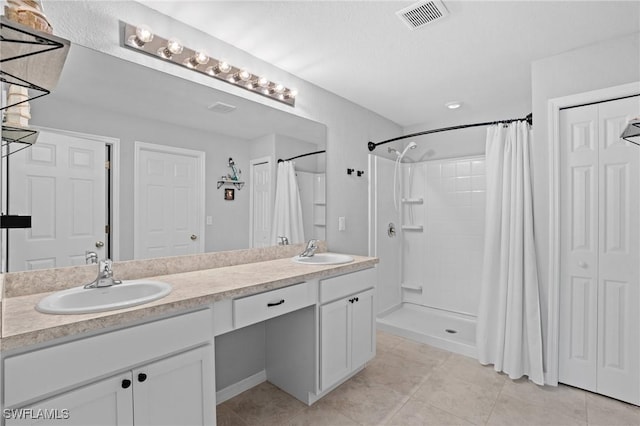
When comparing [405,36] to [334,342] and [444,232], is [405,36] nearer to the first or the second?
[334,342]

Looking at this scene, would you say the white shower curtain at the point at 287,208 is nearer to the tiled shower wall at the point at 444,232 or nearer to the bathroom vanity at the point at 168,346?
the bathroom vanity at the point at 168,346

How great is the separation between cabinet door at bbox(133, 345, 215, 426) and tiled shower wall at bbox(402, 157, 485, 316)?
2949 mm

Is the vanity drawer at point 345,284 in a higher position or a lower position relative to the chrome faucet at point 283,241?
lower

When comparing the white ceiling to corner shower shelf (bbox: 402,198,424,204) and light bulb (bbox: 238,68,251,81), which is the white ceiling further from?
corner shower shelf (bbox: 402,198,424,204)

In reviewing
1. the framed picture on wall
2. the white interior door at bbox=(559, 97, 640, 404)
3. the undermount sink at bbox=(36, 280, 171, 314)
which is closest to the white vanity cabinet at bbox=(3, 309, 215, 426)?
the undermount sink at bbox=(36, 280, 171, 314)

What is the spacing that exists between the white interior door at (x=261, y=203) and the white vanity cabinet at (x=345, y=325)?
59 centimetres

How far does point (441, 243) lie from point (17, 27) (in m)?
3.74

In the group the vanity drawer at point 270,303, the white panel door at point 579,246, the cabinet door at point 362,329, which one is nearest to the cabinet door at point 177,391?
the vanity drawer at point 270,303

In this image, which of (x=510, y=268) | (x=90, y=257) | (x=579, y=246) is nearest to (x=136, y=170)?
(x=90, y=257)

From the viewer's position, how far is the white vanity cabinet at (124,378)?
100 cm

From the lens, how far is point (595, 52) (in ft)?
6.99

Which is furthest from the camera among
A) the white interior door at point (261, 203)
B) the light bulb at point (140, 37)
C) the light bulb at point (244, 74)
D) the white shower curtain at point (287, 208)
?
the white shower curtain at point (287, 208)

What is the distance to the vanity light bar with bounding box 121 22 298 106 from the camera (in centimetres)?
165

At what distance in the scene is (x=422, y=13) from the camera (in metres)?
1.79
